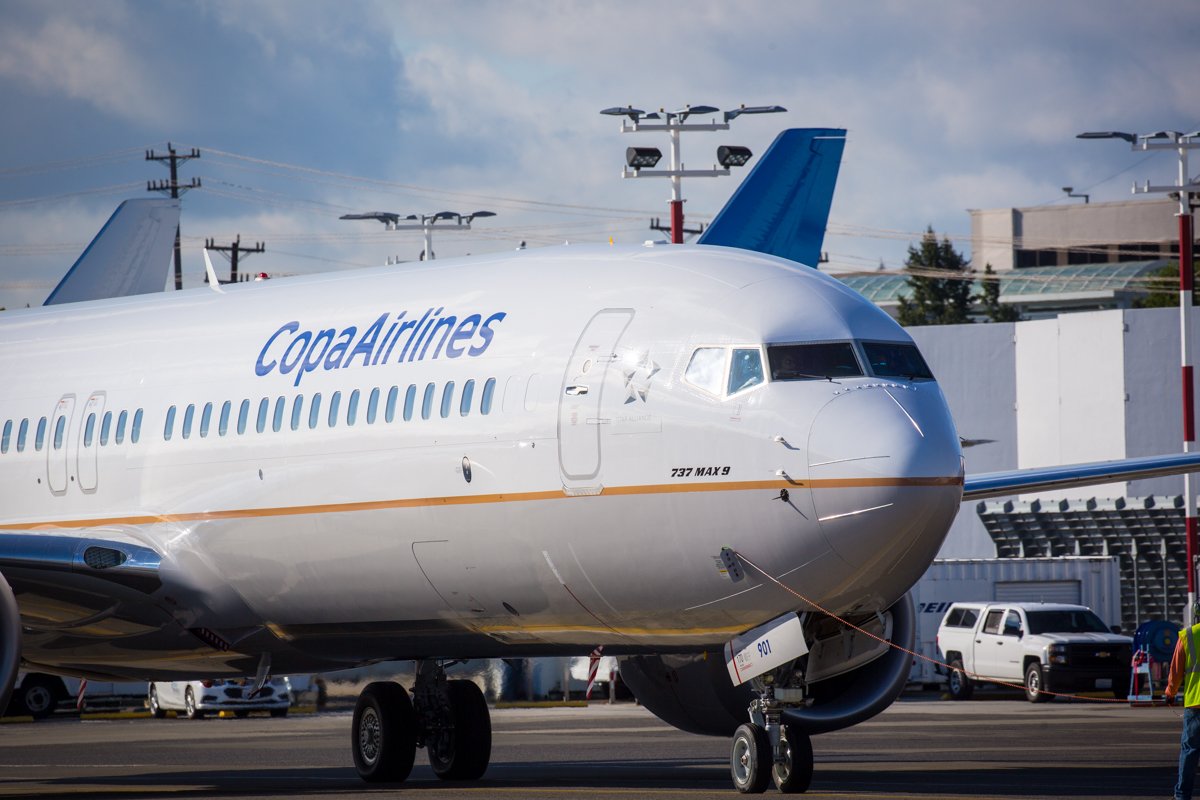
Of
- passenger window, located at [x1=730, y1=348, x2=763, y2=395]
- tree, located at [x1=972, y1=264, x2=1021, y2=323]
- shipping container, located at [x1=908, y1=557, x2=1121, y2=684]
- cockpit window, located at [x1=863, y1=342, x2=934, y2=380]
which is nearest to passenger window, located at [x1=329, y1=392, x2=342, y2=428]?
passenger window, located at [x1=730, y1=348, x2=763, y2=395]

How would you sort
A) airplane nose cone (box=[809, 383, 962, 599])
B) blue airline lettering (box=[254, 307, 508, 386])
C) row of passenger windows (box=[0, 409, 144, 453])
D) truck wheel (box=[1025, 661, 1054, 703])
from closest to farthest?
1. airplane nose cone (box=[809, 383, 962, 599])
2. blue airline lettering (box=[254, 307, 508, 386])
3. row of passenger windows (box=[0, 409, 144, 453])
4. truck wheel (box=[1025, 661, 1054, 703])

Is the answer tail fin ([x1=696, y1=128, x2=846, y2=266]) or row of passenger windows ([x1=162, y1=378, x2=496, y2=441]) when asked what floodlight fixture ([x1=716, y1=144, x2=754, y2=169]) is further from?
row of passenger windows ([x1=162, y1=378, x2=496, y2=441])

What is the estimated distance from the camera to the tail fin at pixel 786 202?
28016mm

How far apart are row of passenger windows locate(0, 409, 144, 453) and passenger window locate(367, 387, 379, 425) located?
345 cm

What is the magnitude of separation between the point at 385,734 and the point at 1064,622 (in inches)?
988

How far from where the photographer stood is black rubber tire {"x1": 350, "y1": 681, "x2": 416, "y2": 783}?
20.6 meters

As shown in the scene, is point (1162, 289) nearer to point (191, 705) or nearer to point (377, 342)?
point (191, 705)

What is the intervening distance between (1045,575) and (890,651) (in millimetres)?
33106

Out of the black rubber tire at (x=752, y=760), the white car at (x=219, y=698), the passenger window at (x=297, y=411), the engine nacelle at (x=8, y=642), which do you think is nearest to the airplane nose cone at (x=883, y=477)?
the black rubber tire at (x=752, y=760)

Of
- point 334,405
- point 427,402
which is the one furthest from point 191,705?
point 427,402

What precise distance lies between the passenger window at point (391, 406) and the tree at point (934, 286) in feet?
374

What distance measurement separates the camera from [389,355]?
18.7 meters

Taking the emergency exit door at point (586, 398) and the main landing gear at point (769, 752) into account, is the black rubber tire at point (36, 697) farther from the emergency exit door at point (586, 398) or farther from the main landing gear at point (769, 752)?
the main landing gear at point (769, 752)

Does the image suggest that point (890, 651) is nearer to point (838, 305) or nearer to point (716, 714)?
point (716, 714)
